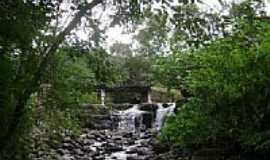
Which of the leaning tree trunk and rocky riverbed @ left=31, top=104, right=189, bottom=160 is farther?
rocky riverbed @ left=31, top=104, right=189, bottom=160

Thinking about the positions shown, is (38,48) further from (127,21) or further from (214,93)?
(214,93)

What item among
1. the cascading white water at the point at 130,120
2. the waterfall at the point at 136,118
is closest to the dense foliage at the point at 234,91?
the waterfall at the point at 136,118

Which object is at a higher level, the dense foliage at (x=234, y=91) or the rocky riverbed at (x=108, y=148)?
the dense foliage at (x=234, y=91)

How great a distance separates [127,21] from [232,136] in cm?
358

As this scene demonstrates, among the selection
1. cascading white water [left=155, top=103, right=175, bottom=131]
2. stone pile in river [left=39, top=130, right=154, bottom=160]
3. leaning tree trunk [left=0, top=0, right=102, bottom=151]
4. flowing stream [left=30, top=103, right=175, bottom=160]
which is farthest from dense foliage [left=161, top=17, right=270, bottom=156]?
cascading white water [left=155, top=103, right=175, bottom=131]

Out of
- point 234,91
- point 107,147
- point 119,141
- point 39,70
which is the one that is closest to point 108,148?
point 107,147

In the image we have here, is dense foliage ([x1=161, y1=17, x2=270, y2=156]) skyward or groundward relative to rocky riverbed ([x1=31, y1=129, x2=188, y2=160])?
skyward

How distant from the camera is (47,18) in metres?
5.38

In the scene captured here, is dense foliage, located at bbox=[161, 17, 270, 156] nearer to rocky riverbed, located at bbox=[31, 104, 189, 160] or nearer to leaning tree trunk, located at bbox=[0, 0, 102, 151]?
leaning tree trunk, located at bbox=[0, 0, 102, 151]

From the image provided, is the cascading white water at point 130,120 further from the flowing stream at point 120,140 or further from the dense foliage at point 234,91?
the dense foliage at point 234,91

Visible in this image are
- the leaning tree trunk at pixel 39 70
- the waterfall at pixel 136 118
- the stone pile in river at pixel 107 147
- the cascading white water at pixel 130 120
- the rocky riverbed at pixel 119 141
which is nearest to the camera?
the leaning tree trunk at pixel 39 70

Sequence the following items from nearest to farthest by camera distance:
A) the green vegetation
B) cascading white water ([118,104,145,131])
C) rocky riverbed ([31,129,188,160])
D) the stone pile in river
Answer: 1. the green vegetation
2. rocky riverbed ([31,129,188,160])
3. the stone pile in river
4. cascading white water ([118,104,145,131])

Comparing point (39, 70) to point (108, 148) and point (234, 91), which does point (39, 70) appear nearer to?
point (234, 91)

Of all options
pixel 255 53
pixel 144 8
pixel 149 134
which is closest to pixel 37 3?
pixel 144 8
